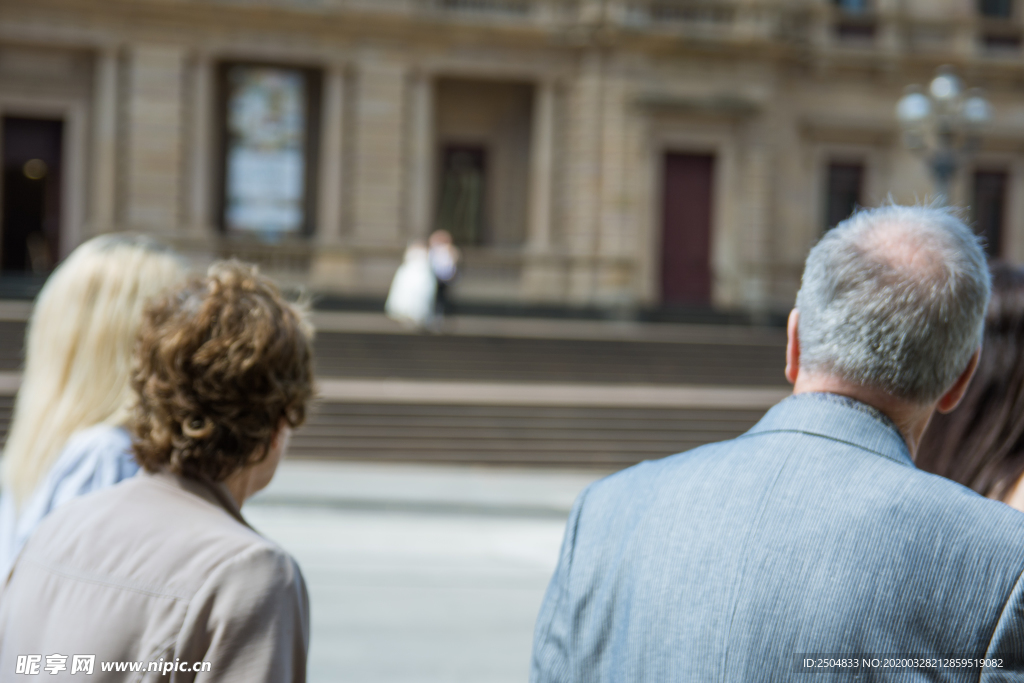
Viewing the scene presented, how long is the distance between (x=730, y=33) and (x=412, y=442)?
15.4 meters

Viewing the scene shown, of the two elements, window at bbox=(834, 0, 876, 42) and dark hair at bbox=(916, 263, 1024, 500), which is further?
window at bbox=(834, 0, 876, 42)

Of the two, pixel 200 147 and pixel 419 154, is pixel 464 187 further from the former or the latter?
pixel 200 147

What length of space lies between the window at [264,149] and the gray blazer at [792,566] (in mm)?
24477

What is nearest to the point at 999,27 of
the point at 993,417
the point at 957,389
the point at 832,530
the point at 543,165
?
the point at 543,165

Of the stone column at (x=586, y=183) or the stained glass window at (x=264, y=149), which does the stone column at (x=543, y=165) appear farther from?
the stained glass window at (x=264, y=149)

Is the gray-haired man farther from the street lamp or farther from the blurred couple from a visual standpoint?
the blurred couple

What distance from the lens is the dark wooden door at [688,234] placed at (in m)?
25.8

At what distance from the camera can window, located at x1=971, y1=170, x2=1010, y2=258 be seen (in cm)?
2836

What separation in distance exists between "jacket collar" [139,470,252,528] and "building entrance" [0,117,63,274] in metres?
24.6

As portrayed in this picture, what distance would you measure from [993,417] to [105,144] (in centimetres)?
2359

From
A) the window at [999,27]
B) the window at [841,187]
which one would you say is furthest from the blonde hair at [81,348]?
the window at [999,27]

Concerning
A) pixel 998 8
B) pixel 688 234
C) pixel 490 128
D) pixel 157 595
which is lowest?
pixel 157 595

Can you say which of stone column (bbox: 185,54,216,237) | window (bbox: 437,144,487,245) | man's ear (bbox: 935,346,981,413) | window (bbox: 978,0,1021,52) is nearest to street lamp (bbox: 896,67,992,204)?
window (bbox: 437,144,487,245)

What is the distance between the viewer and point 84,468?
8.36ft
